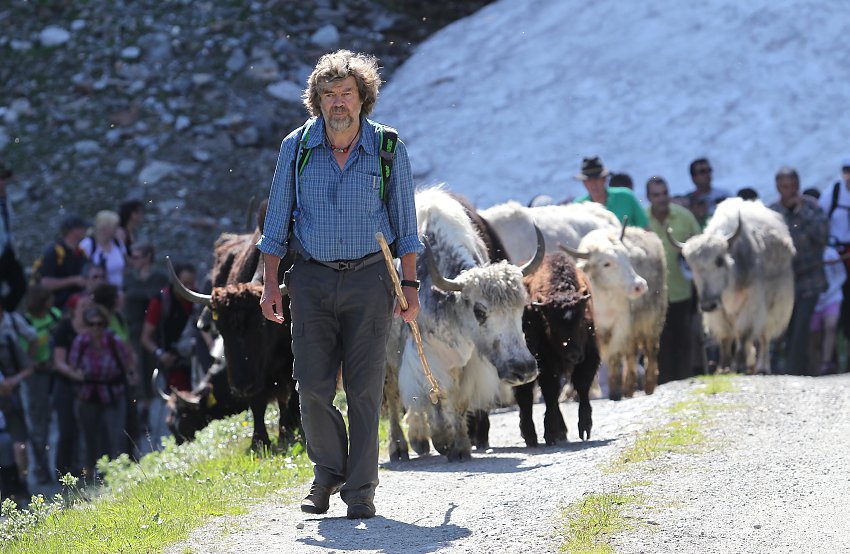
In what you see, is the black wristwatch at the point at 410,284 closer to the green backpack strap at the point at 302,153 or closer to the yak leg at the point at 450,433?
the green backpack strap at the point at 302,153

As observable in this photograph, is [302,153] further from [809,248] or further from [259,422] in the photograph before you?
[809,248]

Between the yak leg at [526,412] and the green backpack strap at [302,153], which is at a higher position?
the green backpack strap at [302,153]

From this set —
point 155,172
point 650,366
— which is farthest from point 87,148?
point 650,366

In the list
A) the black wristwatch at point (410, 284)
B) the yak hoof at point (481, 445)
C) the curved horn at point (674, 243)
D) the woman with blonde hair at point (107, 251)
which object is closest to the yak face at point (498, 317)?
the yak hoof at point (481, 445)

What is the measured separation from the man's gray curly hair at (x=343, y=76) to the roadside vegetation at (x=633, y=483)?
2074 millimetres

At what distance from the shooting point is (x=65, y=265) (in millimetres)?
14258

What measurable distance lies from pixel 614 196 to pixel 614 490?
24.3 ft

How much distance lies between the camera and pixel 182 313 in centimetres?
1381

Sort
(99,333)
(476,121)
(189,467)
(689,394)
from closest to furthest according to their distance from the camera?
(189,467)
(689,394)
(99,333)
(476,121)

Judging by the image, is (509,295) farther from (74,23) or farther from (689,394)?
→ (74,23)

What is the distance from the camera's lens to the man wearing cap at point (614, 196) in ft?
46.4

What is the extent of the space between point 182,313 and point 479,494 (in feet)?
22.1

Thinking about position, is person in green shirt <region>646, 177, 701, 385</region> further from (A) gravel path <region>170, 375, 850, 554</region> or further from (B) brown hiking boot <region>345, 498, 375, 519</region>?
(B) brown hiking boot <region>345, 498, 375, 519</region>

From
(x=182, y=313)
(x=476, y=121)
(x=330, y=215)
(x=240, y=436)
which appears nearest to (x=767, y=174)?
(x=476, y=121)
